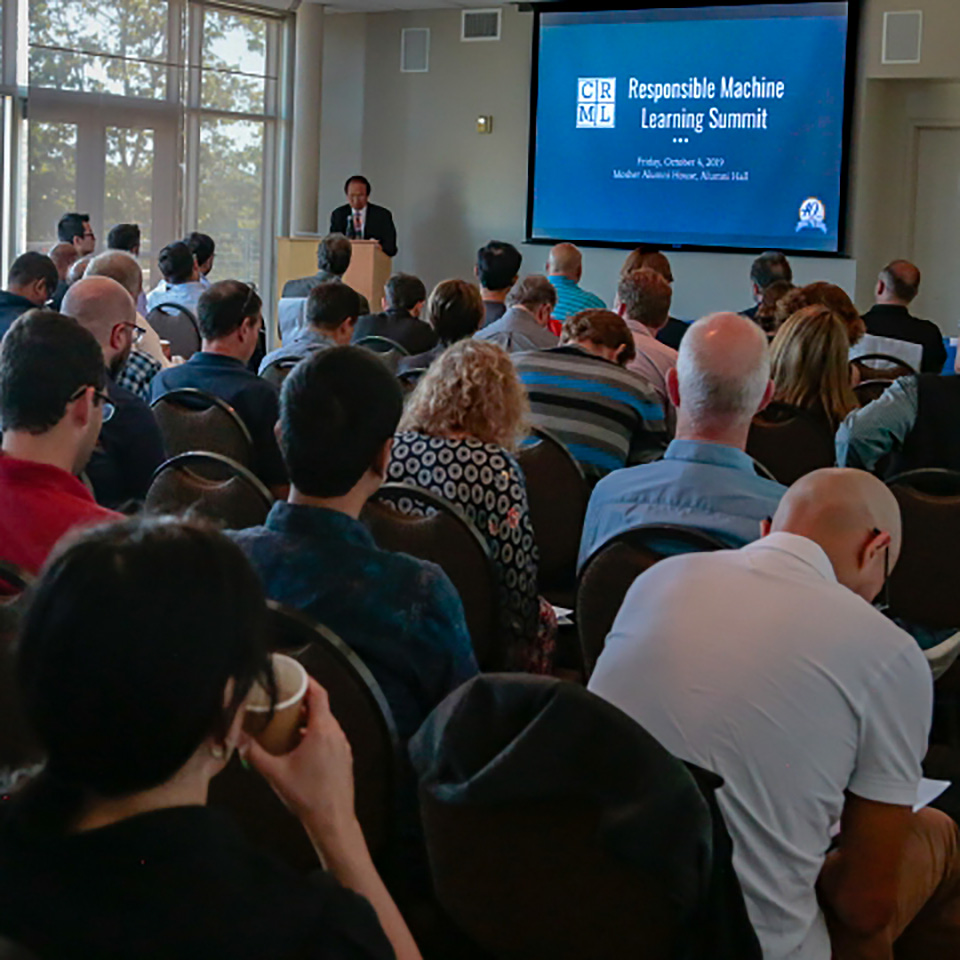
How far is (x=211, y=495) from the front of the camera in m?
3.04

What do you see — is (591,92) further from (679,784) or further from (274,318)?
(679,784)

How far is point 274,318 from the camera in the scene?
12359 millimetres

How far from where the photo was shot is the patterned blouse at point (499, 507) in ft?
10.1

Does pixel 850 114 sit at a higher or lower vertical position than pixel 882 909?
higher

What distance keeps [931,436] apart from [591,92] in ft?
25.1

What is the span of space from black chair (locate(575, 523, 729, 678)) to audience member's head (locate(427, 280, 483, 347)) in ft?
10.3

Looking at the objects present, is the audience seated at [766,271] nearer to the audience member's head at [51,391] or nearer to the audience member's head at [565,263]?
the audience member's head at [565,263]

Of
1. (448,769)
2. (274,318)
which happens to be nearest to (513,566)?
(448,769)

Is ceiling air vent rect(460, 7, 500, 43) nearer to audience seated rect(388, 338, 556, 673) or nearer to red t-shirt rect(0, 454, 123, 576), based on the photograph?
audience seated rect(388, 338, 556, 673)

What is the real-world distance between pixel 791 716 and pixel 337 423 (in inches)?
33.7

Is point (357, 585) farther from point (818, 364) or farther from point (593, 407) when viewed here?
point (818, 364)

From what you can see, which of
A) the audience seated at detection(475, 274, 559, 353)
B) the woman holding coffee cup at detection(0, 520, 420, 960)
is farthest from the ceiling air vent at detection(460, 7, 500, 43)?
the woman holding coffee cup at detection(0, 520, 420, 960)

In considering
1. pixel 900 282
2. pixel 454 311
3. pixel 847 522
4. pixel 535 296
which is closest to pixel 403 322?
pixel 535 296

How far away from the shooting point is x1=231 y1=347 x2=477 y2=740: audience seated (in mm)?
1947
